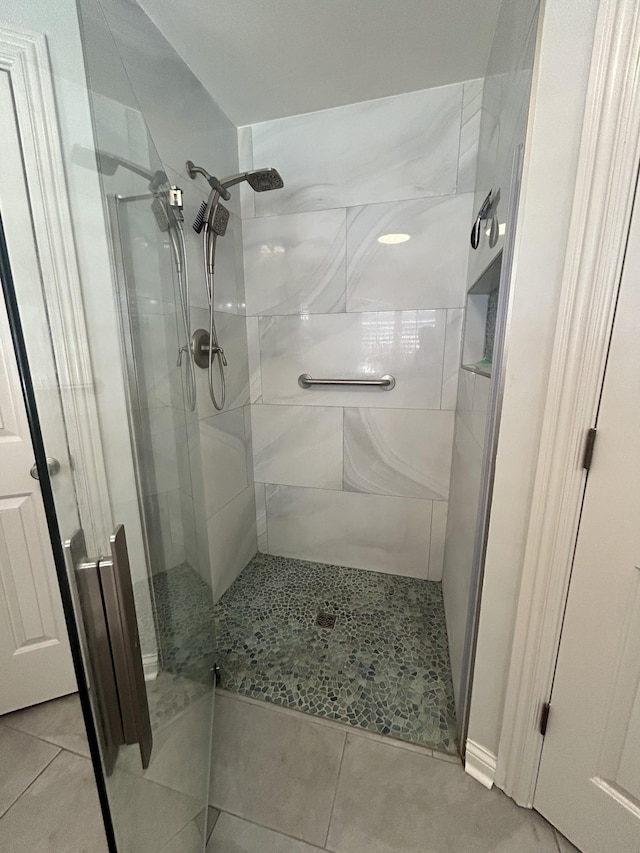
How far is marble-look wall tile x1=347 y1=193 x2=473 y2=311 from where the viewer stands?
4.97 feet

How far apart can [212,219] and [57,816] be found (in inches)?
78.5

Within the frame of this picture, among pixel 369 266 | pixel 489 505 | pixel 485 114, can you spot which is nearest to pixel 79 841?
pixel 489 505

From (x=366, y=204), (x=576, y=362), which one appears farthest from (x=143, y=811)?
(x=366, y=204)

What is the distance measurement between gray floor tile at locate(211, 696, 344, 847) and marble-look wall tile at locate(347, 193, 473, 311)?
170 centimetres

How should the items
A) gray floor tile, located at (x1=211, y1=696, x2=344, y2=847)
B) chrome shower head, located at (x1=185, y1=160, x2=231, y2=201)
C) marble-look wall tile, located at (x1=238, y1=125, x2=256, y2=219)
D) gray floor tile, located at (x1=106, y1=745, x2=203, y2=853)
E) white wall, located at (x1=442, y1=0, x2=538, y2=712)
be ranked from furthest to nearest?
marble-look wall tile, located at (x1=238, y1=125, x2=256, y2=219)
chrome shower head, located at (x1=185, y1=160, x2=231, y2=201)
gray floor tile, located at (x1=211, y1=696, x2=344, y2=847)
white wall, located at (x1=442, y1=0, x2=538, y2=712)
gray floor tile, located at (x1=106, y1=745, x2=203, y2=853)

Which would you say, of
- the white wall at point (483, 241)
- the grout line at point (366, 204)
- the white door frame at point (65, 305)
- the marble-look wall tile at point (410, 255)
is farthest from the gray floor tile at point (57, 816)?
the grout line at point (366, 204)

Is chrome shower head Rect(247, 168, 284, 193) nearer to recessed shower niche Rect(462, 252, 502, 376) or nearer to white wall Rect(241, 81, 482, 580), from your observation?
white wall Rect(241, 81, 482, 580)

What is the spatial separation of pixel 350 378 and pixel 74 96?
1.32 metres

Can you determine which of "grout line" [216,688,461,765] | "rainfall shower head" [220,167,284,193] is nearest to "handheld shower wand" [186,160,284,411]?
"rainfall shower head" [220,167,284,193]

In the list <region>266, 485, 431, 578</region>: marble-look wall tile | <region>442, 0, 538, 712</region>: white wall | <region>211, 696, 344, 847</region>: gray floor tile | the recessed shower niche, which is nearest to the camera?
<region>442, 0, 538, 712</region>: white wall

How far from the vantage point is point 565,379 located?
0.74 metres

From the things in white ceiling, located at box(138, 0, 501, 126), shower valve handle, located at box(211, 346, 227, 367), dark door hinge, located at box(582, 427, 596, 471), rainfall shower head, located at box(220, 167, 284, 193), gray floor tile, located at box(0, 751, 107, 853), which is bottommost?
gray floor tile, located at box(0, 751, 107, 853)

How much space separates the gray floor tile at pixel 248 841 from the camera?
869 millimetres

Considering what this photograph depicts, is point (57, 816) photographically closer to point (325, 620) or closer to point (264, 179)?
point (325, 620)
